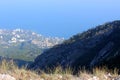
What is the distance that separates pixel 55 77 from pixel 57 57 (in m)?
41.3

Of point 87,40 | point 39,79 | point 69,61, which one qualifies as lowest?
point 39,79

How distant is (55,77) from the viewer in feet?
32.8

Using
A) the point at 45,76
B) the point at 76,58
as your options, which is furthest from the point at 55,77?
the point at 76,58

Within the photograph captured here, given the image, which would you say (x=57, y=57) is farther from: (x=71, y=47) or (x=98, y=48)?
(x=98, y=48)

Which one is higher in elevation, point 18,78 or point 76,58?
point 76,58

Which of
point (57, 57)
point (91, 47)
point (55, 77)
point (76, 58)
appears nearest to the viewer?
point (55, 77)

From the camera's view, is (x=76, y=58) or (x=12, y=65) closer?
(x=12, y=65)

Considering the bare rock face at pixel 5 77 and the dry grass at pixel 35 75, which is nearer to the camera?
the bare rock face at pixel 5 77

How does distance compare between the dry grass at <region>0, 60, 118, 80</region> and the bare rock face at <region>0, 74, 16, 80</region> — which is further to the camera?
the dry grass at <region>0, 60, 118, 80</region>

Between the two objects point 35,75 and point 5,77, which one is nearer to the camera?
point 5,77

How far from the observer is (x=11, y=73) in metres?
9.61

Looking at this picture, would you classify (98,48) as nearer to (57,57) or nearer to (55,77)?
(57,57)

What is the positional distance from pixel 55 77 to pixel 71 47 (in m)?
42.9

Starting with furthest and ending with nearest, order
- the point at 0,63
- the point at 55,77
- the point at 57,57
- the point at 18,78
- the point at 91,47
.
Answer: the point at 57,57
the point at 91,47
the point at 0,63
the point at 55,77
the point at 18,78
